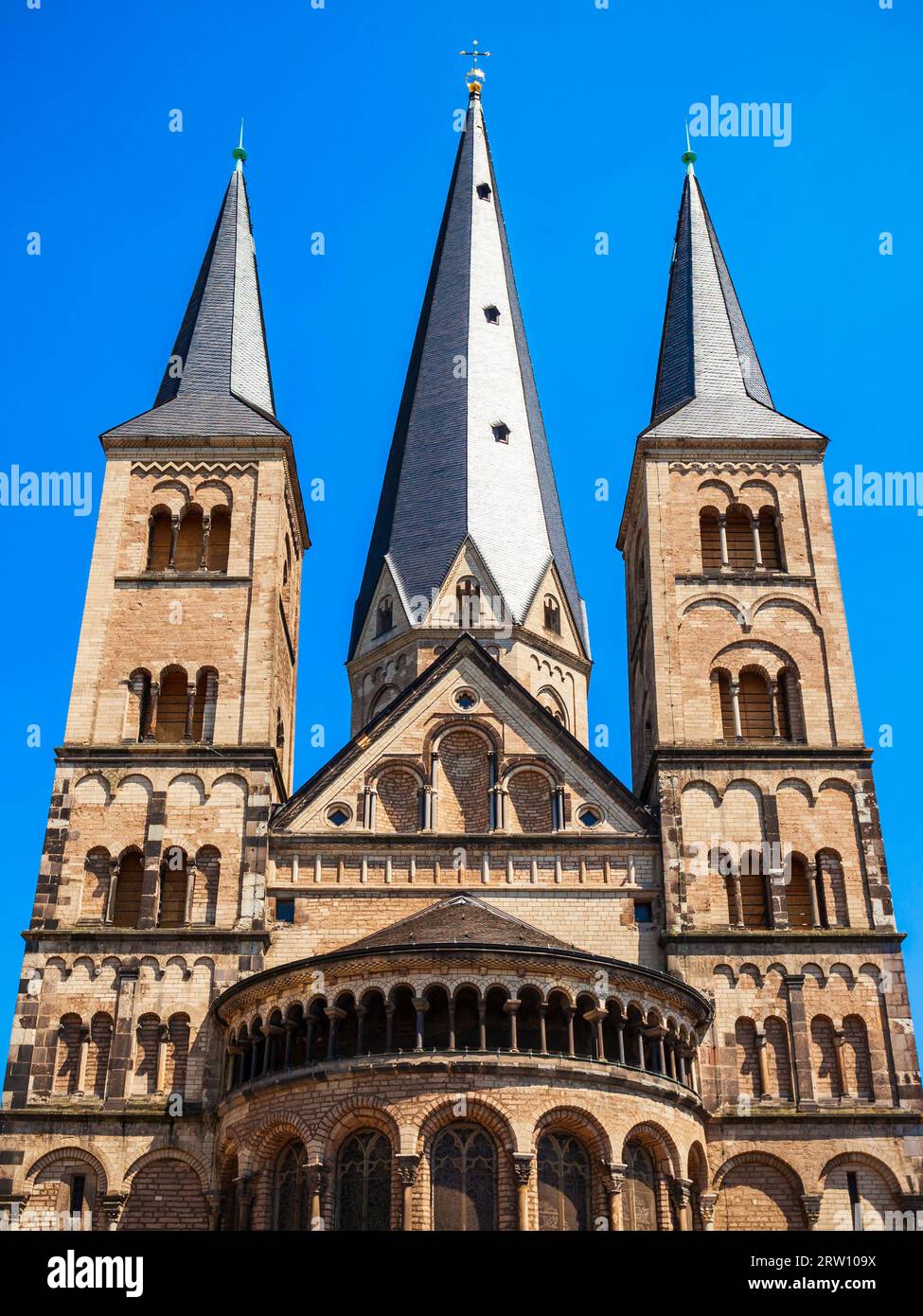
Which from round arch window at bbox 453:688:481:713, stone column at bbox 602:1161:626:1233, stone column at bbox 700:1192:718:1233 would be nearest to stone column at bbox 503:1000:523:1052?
stone column at bbox 602:1161:626:1233

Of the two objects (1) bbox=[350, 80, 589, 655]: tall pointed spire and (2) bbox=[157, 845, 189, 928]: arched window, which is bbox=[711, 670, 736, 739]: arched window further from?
(2) bbox=[157, 845, 189, 928]: arched window

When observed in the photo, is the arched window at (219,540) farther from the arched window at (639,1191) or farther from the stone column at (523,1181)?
the arched window at (639,1191)

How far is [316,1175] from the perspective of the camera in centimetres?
2564

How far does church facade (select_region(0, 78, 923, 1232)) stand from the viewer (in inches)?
1040

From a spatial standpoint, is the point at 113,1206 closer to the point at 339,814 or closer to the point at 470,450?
the point at 339,814

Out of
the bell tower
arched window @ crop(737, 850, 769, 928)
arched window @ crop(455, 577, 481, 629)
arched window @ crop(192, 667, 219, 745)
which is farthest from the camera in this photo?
arched window @ crop(455, 577, 481, 629)

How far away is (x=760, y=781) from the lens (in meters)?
33.0

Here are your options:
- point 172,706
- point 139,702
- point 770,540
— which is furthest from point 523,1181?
point 770,540

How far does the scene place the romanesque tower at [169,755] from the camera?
97.6 feet

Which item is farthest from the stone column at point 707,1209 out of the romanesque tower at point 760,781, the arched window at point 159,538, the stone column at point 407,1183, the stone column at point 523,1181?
the arched window at point 159,538

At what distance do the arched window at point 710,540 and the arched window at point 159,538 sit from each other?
12037 mm

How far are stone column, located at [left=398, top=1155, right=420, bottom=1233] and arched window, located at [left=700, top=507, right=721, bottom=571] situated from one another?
15879 mm

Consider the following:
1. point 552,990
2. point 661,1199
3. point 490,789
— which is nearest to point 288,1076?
point 552,990
